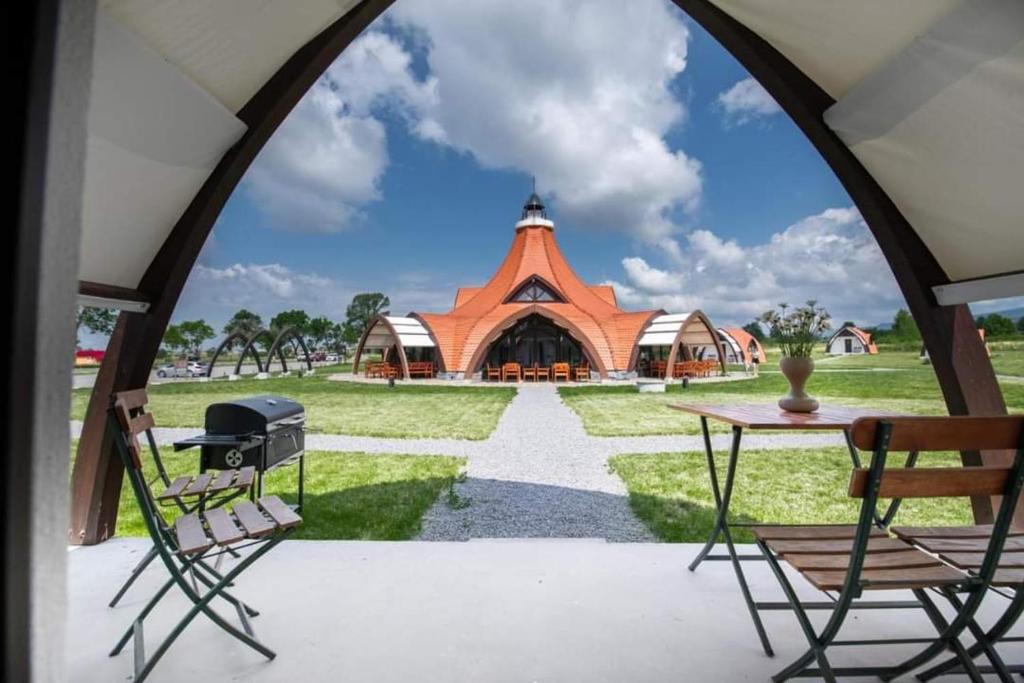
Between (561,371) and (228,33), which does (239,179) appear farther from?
(561,371)

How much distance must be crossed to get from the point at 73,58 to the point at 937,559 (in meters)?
2.86

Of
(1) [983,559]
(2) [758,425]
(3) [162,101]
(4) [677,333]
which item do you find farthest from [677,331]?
(3) [162,101]

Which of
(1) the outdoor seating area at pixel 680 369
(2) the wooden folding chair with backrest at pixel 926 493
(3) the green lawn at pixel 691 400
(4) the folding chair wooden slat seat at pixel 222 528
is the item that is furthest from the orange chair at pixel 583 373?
(2) the wooden folding chair with backrest at pixel 926 493

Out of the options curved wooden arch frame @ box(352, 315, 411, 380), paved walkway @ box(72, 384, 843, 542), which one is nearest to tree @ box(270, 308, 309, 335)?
curved wooden arch frame @ box(352, 315, 411, 380)

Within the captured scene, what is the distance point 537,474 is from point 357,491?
2.19 m

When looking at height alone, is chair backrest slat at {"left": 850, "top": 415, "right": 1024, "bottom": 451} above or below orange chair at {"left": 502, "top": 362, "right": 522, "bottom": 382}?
above

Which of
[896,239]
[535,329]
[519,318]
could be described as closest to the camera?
[896,239]

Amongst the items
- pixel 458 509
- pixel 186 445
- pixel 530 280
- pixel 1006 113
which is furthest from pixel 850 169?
pixel 530 280

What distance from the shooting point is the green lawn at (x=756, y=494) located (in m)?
4.52

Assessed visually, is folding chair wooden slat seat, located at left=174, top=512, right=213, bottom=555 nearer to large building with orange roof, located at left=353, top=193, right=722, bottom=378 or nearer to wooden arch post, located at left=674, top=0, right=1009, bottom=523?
wooden arch post, located at left=674, top=0, right=1009, bottom=523

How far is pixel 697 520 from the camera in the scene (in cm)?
442

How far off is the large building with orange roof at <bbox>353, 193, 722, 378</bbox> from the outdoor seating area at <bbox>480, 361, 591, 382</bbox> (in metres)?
0.46

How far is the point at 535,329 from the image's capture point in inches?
934

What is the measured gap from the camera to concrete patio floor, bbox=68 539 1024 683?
6.79 ft
